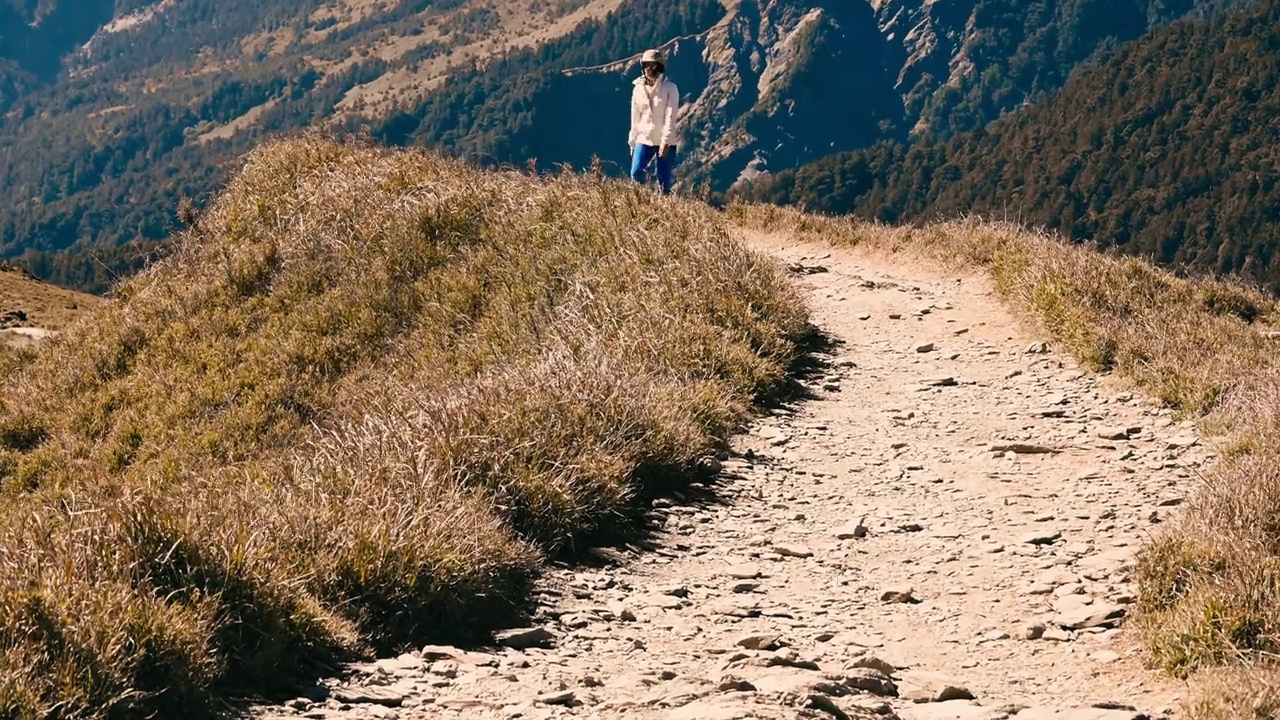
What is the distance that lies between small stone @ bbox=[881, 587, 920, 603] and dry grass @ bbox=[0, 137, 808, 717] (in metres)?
1.75

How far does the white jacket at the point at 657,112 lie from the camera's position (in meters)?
17.5

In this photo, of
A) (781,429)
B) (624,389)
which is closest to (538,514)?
(624,389)

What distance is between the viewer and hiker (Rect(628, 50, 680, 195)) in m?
17.5

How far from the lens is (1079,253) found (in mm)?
15133

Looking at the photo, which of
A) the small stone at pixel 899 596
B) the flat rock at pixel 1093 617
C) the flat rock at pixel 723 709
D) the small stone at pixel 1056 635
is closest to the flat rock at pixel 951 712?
the flat rock at pixel 723 709

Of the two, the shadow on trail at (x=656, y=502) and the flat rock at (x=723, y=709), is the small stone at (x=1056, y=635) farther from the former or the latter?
the shadow on trail at (x=656, y=502)

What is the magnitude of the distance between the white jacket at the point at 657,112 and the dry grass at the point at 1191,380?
3657 mm

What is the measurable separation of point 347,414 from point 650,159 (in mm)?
8168

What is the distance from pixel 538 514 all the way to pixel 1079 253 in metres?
9.75

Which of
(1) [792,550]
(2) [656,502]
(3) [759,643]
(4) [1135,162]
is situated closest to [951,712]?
(3) [759,643]

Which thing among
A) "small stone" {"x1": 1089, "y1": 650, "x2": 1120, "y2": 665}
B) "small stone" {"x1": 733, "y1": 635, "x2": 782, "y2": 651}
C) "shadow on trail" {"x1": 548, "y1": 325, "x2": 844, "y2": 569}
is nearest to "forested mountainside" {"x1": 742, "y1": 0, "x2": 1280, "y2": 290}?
"shadow on trail" {"x1": 548, "y1": 325, "x2": 844, "y2": 569}

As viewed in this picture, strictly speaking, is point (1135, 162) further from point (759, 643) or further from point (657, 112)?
point (759, 643)

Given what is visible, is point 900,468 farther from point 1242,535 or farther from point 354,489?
point 354,489

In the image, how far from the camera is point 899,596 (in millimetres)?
7129
